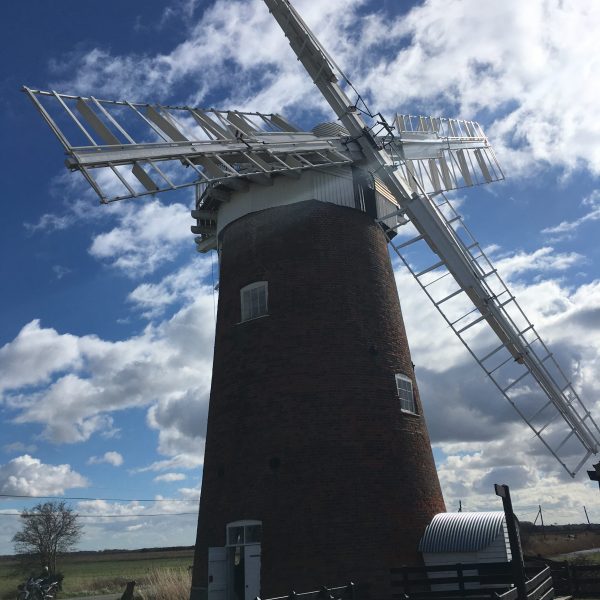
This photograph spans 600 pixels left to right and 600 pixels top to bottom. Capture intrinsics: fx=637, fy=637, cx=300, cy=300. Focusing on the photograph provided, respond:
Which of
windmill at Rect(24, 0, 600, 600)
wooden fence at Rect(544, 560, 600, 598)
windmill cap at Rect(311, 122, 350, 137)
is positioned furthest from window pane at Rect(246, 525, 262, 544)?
windmill cap at Rect(311, 122, 350, 137)

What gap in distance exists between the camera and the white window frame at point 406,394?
554 inches

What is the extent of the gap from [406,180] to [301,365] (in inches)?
256

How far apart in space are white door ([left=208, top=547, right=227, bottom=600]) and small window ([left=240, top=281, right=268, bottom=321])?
4972 millimetres

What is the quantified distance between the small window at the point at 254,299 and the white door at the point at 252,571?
16.1 feet

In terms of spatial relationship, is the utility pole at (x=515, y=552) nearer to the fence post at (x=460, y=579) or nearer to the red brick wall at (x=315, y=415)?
the fence post at (x=460, y=579)

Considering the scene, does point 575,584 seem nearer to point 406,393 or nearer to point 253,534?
point 406,393

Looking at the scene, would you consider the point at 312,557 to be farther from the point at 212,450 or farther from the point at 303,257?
the point at 303,257

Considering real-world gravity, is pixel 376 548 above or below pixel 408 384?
below

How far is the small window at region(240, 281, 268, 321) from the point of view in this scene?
14.5m

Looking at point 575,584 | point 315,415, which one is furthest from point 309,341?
point 575,584

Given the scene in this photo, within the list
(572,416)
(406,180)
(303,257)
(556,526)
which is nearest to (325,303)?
(303,257)

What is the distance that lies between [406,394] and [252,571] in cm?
504

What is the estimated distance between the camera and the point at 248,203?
15.5 meters

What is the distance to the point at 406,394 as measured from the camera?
47.2 feet
